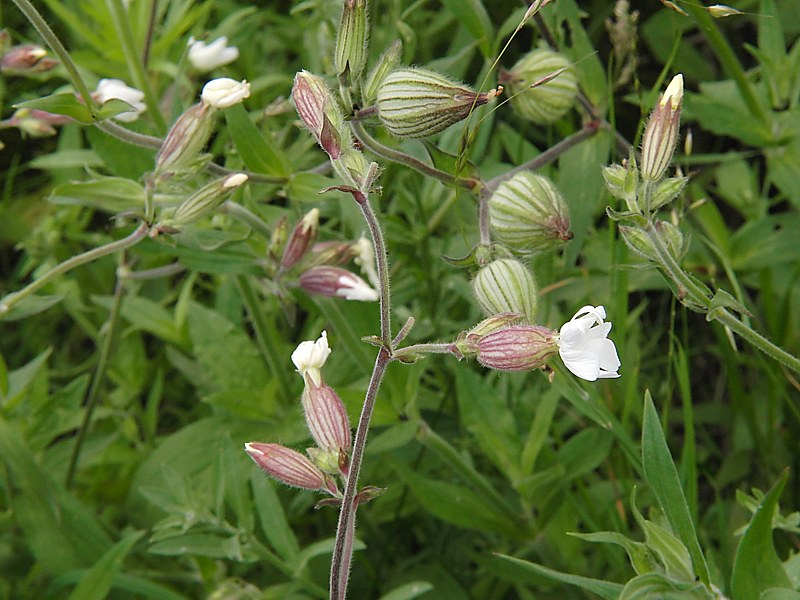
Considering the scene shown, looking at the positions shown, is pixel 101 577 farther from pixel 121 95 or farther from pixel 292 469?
pixel 121 95

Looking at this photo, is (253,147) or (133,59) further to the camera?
(133,59)

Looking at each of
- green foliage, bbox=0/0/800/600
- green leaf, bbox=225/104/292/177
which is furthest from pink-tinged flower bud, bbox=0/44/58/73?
green leaf, bbox=225/104/292/177

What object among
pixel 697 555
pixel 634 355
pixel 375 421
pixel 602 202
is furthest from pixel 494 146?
pixel 697 555

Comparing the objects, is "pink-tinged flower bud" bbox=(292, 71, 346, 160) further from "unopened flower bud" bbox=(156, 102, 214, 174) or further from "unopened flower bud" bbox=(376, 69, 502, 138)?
"unopened flower bud" bbox=(156, 102, 214, 174)

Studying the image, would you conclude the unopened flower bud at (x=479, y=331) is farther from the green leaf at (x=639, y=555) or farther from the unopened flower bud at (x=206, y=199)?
the unopened flower bud at (x=206, y=199)

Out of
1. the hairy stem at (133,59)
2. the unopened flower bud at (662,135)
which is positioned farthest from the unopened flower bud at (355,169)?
the hairy stem at (133,59)

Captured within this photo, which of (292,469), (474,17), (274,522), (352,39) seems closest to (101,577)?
(274,522)
